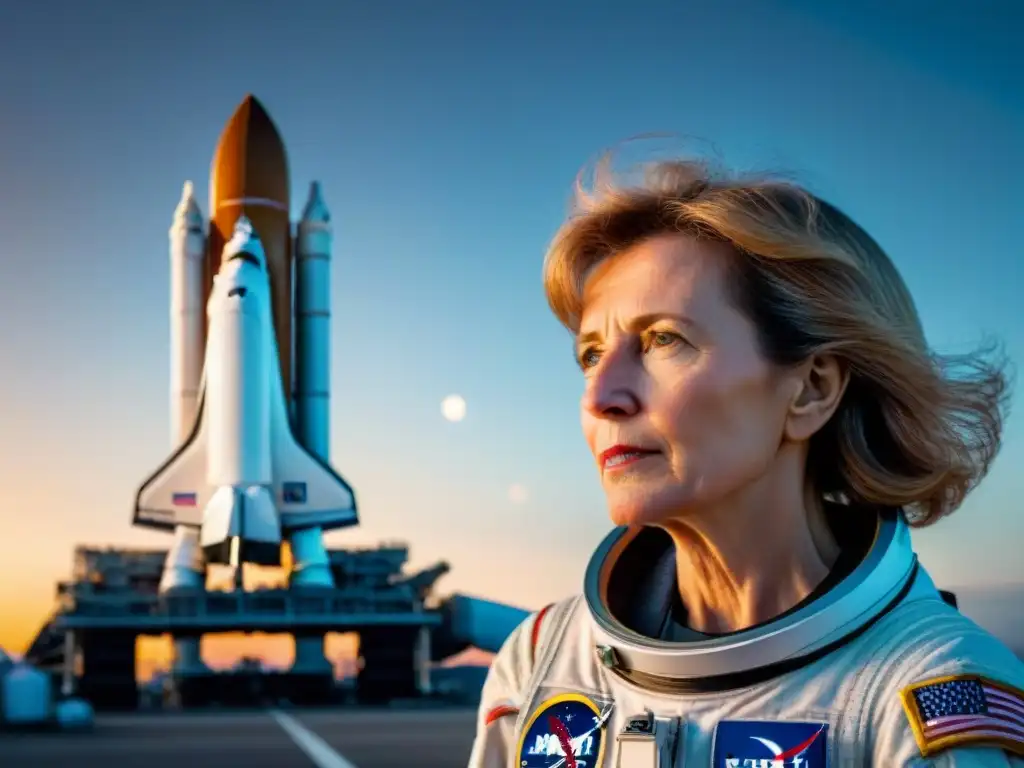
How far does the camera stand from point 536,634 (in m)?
2.50

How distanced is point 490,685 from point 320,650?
122 feet

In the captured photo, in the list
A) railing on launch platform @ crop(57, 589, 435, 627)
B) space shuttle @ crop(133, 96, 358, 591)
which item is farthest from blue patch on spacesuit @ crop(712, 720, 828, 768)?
railing on launch platform @ crop(57, 589, 435, 627)

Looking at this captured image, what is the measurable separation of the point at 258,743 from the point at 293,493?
17012 millimetres

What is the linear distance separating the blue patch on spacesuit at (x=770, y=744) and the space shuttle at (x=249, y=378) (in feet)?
106

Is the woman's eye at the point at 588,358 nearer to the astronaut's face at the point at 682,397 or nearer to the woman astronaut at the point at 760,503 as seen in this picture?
the woman astronaut at the point at 760,503

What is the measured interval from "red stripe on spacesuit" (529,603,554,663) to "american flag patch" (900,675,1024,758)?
769 millimetres

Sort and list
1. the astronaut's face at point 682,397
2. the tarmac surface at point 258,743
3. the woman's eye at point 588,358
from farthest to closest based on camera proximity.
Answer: the tarmac surface at point 258,743, the woman's eye at point 588,358, the astronaut's face at point 682,397

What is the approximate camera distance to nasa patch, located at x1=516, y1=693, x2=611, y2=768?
7.16ft

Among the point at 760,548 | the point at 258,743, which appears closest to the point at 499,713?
the point at 760,548

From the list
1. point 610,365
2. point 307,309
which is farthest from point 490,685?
point 307,309

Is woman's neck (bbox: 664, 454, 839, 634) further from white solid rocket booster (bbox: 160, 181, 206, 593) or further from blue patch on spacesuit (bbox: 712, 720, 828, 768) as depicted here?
white solid rocket booster (bbox: 160, 181, 206, 593)

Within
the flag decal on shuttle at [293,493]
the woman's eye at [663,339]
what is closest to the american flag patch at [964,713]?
the woman's eye at [663,339]

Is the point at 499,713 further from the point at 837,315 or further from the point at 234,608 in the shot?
the point at 234,608

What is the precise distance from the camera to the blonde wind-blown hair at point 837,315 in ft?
7.17
